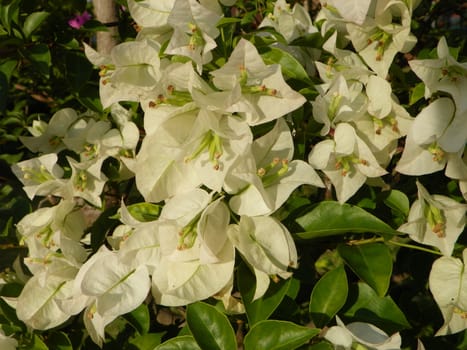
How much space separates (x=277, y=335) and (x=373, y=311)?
0.25m

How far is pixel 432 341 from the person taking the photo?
4.06 feet

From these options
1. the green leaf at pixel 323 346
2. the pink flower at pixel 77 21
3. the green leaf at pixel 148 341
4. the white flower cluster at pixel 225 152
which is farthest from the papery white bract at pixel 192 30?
the pink flower at pixel 77 21

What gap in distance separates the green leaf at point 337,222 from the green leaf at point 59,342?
0.49 m

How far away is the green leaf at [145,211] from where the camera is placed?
2.96 feet

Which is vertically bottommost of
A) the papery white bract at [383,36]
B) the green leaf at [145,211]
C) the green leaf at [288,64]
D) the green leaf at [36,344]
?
the green leaf at [36,344]

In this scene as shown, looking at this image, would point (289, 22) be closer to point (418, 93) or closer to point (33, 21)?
point (418, 93)

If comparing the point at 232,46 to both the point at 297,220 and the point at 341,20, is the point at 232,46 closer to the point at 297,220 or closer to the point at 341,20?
the point at 341,20

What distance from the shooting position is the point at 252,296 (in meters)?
0.82

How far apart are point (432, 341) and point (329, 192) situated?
454 mm

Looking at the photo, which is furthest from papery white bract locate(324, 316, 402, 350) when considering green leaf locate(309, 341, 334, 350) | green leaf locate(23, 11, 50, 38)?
green leaf locate(23, 11, 50, 38)

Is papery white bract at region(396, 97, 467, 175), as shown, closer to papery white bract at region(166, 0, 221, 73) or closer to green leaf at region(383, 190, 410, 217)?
green leaf at region(383, 190, 410, 217)

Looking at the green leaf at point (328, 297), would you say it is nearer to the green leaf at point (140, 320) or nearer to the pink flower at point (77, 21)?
the green leaf at point (140, 320)

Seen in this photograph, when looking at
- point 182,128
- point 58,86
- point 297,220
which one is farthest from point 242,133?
point 58,86

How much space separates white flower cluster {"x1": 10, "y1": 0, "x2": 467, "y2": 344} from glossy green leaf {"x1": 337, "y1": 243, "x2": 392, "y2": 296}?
72mm
